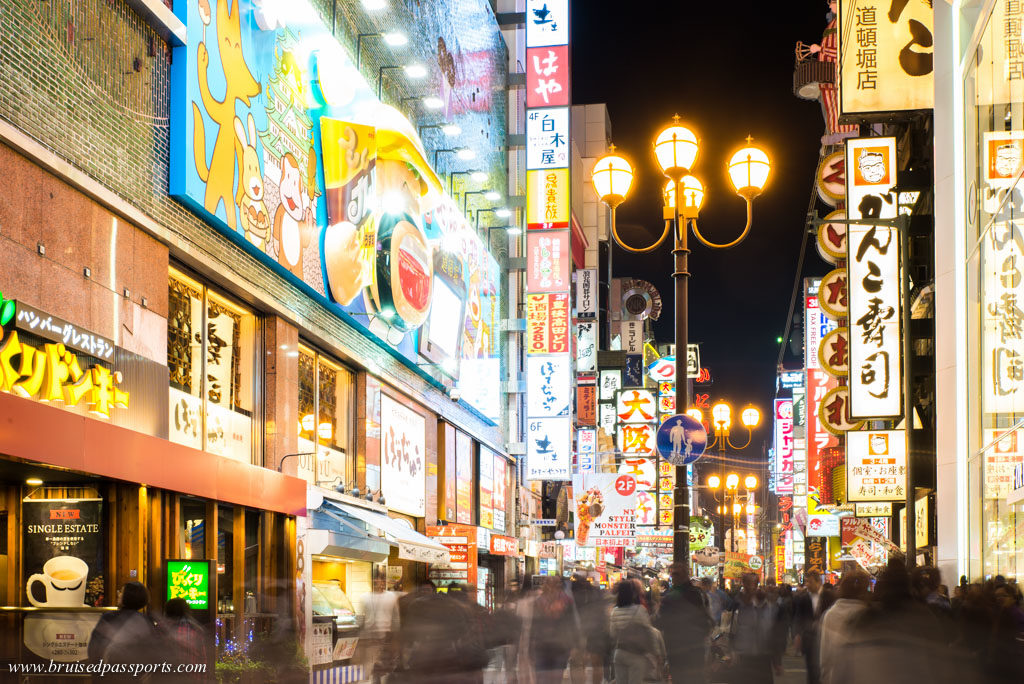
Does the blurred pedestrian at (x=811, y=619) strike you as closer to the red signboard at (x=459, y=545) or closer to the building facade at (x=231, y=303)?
the building facade at (x=231, y=303)

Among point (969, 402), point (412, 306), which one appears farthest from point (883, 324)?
point (412, 306)

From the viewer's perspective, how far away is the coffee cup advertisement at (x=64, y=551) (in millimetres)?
14484

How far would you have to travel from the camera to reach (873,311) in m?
22.3

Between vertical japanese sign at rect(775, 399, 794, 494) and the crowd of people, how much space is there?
172 ft

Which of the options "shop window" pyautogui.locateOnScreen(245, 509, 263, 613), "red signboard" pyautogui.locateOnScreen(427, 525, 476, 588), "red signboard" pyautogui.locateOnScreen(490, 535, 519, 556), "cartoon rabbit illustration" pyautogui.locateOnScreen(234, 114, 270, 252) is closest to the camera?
"cartoon rabbit illustration" pyautogui.locateOnScreen(234, 114, 270, 252)

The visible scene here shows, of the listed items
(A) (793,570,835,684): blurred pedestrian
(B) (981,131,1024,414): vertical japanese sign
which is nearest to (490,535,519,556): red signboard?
(A) (793,570,835,684): blurred pedestrian

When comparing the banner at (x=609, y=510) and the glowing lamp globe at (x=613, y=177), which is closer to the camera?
the glowing lamp globe at (x=613, y=177)

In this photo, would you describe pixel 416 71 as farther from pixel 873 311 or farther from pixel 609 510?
pixel 873 311

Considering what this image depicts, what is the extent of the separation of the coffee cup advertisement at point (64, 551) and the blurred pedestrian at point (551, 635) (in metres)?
5.47

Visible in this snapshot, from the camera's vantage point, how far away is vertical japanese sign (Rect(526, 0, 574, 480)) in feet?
130

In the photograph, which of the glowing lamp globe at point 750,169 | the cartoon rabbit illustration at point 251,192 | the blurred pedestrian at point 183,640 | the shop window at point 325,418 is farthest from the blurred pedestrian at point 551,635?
the shop window at point 325,418

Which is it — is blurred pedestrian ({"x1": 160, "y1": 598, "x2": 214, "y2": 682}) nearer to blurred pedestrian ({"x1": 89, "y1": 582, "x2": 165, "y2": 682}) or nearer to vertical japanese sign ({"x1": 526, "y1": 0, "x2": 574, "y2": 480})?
blurred pedestrian ({"x1": 89, "y1": 582, "x2": 165, "y2": 682})

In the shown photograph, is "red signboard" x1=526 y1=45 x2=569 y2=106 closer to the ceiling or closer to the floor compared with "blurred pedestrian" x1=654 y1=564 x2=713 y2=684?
closer to the ceiling

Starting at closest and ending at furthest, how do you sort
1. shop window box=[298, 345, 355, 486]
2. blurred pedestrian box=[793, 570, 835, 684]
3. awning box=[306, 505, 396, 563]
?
blurred pedestrian box=[793, 570, 835, 684] < awning box=[306, 505, 396, 563] < shop window box=[298, 345, 355, 486]
